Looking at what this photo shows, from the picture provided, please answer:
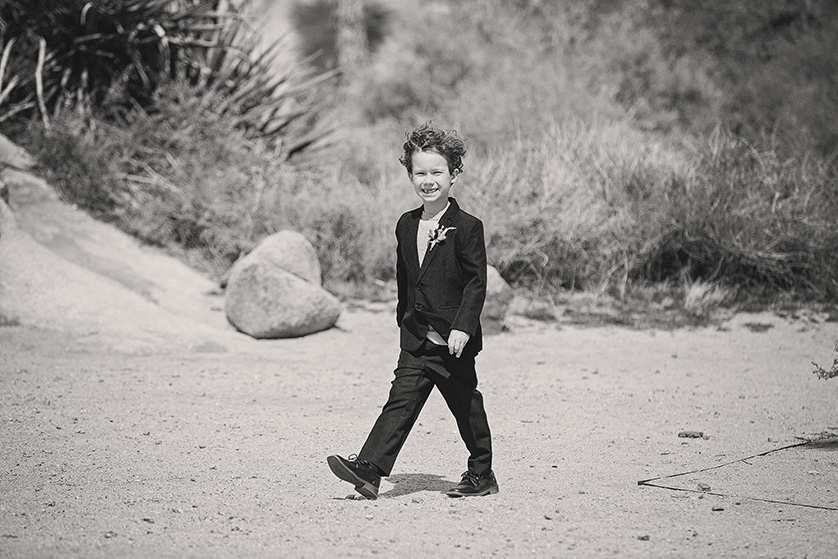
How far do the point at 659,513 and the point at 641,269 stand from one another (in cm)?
709

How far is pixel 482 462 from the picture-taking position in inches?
178

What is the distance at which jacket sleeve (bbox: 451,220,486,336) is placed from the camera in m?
4.34

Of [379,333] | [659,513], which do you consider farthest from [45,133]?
[659,513]

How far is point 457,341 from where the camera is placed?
14.1 ft

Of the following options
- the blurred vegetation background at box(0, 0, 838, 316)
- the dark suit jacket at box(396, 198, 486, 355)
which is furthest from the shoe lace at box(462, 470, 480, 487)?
the blurred vegetation background at box(0, 0, 838, 316)

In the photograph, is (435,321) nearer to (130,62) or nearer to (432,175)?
(432,175)

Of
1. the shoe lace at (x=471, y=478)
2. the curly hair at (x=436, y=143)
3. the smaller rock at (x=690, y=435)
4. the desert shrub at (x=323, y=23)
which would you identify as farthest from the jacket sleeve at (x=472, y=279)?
the desert shrub at (x=323, y=23)

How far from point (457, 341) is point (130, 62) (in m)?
9.68

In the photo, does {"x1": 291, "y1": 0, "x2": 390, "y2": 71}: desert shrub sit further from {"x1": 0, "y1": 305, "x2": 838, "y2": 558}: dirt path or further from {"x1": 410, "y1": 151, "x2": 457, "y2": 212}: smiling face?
{"x1": 410, "y1": 151, "x2": 457, "y2": 212}: smiling face

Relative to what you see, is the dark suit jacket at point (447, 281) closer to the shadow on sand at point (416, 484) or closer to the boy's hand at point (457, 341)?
the boy's hand at point (457, 341)

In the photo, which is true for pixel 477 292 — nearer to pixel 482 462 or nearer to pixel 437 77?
pixel 482 462

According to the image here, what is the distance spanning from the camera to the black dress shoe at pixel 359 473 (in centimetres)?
435

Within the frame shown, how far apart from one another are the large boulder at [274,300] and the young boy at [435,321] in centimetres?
443

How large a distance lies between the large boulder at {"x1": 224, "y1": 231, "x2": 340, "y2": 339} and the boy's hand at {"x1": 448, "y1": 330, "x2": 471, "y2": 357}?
15.3 ft
